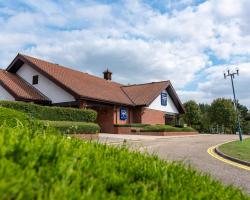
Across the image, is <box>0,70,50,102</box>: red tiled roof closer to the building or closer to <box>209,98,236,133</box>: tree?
the building

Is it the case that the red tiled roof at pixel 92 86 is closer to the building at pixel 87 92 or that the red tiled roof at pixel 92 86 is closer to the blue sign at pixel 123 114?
the building at pixel 87 92

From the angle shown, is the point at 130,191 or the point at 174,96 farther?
the point at 174,96

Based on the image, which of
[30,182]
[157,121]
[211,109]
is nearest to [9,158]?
[30,182]

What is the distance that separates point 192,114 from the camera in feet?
208

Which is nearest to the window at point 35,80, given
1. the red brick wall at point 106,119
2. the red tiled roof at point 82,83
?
the red tiled roof at point 82,83

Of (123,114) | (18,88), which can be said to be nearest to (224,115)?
(123,114)

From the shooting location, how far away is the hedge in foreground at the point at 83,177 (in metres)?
2.24

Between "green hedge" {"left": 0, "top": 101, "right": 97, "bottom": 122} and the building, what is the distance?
2.32 m

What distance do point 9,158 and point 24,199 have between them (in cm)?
50

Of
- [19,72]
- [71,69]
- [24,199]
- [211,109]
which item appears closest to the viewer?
[24,199]

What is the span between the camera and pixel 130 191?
8.77 feet

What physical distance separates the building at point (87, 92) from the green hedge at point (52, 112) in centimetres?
232

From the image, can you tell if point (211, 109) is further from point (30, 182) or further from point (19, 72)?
point (30, 182)

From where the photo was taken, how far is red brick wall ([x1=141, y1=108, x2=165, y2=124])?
38.5m
